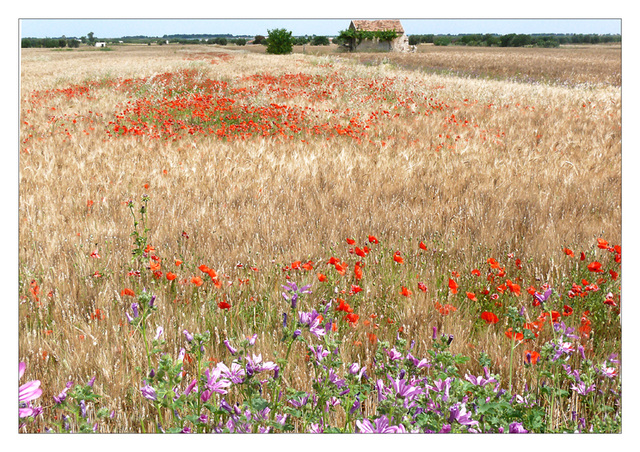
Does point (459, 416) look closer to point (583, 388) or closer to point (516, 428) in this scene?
point (516, 428)

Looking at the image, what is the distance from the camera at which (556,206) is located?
11.1ft

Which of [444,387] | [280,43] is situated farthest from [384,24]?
[280,43]

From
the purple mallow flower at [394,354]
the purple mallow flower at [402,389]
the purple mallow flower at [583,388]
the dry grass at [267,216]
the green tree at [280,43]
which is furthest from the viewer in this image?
the green tree at [280,43]

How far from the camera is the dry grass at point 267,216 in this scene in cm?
204

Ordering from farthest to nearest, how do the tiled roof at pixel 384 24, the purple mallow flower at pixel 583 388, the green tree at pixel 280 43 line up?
1. the green tree at pixel 280 43
2. the tiled roof at pixel 384 24
3. the purple mallow flower at pixel 583 388

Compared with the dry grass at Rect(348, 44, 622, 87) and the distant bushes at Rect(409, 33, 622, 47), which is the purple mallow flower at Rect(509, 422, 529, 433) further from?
the dry grass at Rect(348, 44, 622, 87)

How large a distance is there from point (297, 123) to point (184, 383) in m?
5.35

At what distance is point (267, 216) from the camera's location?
323 cm

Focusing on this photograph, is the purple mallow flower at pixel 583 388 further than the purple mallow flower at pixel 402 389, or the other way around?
the purple mallow flower at pixel 583 388

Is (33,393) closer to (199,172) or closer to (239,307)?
(239,307)

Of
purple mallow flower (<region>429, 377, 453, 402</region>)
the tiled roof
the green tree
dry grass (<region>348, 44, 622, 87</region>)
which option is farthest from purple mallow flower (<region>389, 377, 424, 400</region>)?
the green tree

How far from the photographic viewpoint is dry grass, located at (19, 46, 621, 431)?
2.04m

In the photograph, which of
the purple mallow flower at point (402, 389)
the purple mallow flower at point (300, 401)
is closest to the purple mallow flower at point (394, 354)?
the purple mallow flower at point (402, 389)

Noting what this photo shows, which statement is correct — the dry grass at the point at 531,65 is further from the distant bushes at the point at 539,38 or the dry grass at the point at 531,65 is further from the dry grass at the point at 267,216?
the dry grass at the point at 267,216
